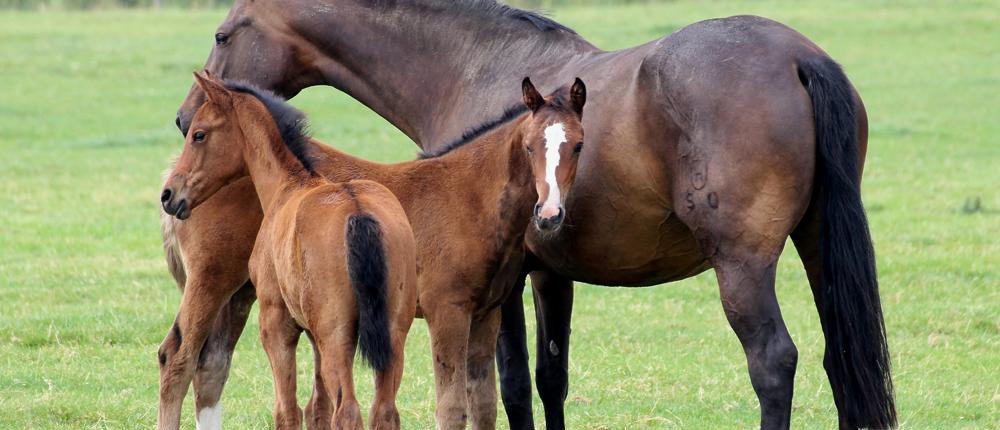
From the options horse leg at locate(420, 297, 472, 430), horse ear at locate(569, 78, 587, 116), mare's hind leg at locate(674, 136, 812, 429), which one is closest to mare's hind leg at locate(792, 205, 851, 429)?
mare's hind leg at locate(674, 136, 812, 429)

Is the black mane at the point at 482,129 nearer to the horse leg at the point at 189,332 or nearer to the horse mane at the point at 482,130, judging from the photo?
the horse mane at the point at 482,130

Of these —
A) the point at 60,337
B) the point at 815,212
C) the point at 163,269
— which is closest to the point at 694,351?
the point at 815,212

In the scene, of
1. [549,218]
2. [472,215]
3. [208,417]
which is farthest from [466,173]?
[208,417]

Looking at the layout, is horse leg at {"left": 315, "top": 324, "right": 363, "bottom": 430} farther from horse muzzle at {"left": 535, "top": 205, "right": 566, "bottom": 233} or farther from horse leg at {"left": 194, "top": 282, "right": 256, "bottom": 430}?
horse leg at {"left": 194, "top": 282, "right": 256, "bottom": 430}

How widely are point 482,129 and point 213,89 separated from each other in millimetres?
1083

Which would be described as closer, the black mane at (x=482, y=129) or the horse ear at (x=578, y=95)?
the horse ear at (x=578, y=95)

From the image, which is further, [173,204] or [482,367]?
[482,367]

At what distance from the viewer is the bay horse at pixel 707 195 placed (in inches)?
208

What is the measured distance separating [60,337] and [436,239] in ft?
Answer: 12.5

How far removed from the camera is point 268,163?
18.5ft

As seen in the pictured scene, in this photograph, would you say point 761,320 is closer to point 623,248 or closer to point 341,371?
point 623,248

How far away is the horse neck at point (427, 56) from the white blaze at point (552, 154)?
127 centimetres

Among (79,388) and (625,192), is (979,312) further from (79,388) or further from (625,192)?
(79,388)

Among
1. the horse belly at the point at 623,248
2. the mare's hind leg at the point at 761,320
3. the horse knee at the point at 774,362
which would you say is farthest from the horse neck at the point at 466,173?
the horse knee at the point at 774,362
